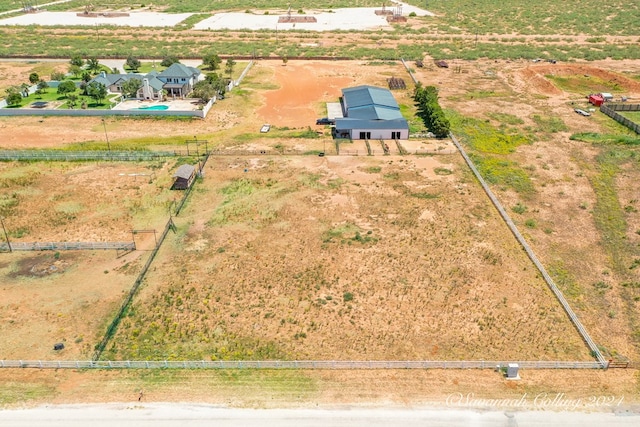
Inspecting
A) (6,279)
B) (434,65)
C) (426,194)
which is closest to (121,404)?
(6,279)

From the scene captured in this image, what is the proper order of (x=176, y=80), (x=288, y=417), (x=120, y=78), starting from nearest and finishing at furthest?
(x=288, y=417), (x=176, y=80), (x=120, y=78)

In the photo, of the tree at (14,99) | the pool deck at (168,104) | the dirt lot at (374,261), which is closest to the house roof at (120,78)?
the pool deck at (168,104)

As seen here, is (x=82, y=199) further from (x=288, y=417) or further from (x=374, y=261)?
(x=288, y=417)

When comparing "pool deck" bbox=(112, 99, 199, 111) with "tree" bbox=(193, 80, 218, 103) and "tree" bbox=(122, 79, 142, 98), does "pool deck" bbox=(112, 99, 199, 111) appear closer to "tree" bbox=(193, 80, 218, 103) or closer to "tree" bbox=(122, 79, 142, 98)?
"tree" bbox=(122, 79, 142, 98)

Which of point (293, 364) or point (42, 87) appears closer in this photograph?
point (293, 364)

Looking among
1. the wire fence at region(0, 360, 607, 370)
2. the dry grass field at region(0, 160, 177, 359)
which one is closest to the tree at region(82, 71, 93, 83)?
the dry grass field at region(0, 160, 177, 359)

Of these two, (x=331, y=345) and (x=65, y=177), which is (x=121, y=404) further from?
(x=65, y=177)

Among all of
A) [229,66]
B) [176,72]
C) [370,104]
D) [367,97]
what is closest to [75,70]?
[176,72]
